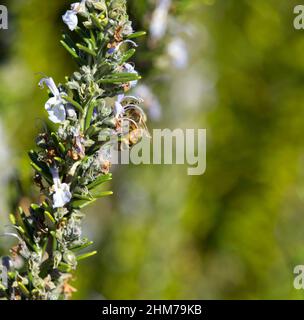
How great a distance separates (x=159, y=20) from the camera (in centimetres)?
224

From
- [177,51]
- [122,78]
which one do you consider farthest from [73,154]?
[177,51]

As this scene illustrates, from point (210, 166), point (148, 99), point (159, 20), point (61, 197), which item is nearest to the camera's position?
point (61, 197)

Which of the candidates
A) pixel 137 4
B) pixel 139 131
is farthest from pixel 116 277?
pixel 139 131

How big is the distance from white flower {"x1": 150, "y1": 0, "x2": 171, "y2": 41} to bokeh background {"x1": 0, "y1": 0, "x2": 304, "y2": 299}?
25cm

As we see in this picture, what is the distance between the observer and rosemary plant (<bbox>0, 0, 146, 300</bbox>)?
129cm

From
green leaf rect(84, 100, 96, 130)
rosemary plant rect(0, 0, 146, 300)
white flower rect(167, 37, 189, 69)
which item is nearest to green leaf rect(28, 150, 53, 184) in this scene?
rosemary plant rect(0, 0, 146, 300)

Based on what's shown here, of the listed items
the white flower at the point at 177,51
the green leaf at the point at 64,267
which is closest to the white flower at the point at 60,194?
the green leaf at the point at 64,267

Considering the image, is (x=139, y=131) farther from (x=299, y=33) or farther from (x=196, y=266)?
(x=299, y=33)

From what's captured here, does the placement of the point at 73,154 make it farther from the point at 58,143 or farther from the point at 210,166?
the point at 210,166

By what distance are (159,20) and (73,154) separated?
42.9 inches

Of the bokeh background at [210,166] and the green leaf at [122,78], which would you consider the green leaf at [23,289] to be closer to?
the green leaf at [122,78]

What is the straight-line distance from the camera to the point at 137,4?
7.25 ft

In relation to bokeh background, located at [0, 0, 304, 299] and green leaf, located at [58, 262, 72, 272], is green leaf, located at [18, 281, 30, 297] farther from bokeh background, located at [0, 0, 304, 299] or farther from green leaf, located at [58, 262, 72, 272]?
bokeh background, located at [0, 0, 304, 299]

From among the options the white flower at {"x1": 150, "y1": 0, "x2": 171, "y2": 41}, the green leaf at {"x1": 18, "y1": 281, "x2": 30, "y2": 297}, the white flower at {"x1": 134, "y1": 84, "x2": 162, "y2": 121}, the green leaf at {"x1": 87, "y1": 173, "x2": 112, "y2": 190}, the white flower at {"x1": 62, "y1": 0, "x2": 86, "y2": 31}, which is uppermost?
the white flower at {"x1": 150, "y1": 0, "x2": 171, "y2": 41}
